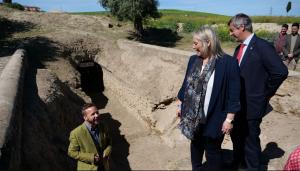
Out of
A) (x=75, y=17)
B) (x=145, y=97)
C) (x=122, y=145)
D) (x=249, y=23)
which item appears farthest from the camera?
(x=75, y=17)

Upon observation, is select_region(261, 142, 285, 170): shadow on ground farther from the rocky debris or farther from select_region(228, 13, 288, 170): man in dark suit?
the rocky debris

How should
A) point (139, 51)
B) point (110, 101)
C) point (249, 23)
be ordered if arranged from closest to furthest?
point (249, 23), point (139, 51), point (110, 101)

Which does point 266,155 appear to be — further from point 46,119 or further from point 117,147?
point 117,147

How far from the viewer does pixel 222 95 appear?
3.42 m

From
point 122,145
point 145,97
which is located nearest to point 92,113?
point 122,145

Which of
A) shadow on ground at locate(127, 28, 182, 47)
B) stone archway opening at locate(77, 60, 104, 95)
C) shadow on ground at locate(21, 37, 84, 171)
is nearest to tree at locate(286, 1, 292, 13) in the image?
shadow on ground at locate(127, 28, 182, 47)

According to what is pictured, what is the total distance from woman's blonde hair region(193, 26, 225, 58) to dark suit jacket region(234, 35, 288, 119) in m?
0.58

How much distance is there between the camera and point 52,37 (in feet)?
45.5

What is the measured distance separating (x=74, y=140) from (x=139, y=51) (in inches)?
362

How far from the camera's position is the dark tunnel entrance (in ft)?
45.4

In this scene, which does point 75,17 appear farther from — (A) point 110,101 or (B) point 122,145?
(B) point 122,145

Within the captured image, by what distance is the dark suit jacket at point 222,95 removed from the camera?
3.35 meters

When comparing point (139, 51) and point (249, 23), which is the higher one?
point (249, 23)

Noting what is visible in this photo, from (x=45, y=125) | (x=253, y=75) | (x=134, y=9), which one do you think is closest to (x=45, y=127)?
(x=45, y=125)
